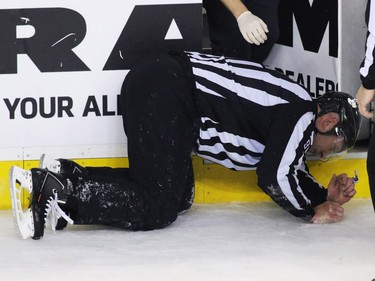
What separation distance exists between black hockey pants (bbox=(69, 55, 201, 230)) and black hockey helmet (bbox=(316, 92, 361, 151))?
1.66ft

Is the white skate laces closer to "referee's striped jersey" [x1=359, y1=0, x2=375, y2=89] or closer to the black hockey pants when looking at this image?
the black hockey pants

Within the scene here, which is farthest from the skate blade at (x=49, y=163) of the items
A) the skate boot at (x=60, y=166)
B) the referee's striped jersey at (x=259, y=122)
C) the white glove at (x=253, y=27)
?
the white glove at (x=253, y=27)

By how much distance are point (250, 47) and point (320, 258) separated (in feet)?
4.49

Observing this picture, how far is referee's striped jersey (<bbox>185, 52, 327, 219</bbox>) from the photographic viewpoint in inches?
164

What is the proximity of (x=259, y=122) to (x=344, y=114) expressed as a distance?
32 centimetres

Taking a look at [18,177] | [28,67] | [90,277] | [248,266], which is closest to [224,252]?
[248,266]

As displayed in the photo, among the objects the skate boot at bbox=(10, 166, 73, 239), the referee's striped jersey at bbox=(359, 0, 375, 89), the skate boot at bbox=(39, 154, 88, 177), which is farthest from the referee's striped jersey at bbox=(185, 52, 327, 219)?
the referee's striped jersey at bbox=(359, 0, 375, 89)

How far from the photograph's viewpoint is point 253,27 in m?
4.43

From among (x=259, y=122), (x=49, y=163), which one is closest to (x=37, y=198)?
Result: (x=49, y=163)

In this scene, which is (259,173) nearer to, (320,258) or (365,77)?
(320,258)

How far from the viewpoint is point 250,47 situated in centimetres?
498

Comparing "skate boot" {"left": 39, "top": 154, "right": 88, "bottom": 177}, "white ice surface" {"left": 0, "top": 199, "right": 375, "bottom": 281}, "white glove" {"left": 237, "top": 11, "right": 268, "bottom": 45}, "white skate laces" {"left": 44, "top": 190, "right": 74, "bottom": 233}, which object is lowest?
"white ice surface" {"left": 0, "top": 199, "right": 375, "bottom": 281}

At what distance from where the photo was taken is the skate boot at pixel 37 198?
4051mm

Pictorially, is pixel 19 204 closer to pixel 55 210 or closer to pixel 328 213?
pixel 55 210
